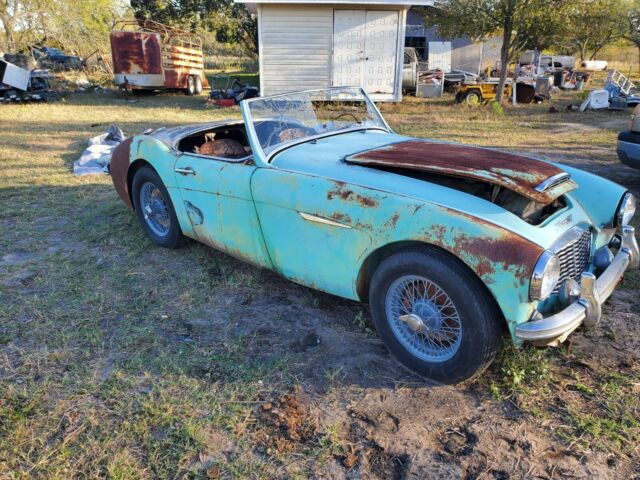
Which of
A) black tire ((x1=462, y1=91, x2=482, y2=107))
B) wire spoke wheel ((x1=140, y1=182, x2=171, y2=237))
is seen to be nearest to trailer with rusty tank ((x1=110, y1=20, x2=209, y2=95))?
black tire ((x1=462, y1=91, x2=482, y2=107))

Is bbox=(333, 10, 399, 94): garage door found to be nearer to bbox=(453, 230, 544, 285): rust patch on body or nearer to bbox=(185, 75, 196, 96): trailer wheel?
bbox=(185, 75, 196, 96): trailer wheel

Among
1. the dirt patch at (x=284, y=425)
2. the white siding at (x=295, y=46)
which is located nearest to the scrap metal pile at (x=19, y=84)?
the white siding at (x=295, y=46)

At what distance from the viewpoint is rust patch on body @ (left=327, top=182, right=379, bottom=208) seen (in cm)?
261

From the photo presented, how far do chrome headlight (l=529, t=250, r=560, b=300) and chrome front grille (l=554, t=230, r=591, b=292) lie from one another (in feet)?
0.61

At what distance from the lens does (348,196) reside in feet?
8.83

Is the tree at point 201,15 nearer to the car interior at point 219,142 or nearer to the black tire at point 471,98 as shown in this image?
the black tire at point 471,98

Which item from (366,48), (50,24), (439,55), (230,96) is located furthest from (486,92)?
(50,24)

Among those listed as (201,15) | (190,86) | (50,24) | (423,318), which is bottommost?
(423,318)

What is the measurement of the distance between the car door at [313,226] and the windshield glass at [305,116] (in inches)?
17.6

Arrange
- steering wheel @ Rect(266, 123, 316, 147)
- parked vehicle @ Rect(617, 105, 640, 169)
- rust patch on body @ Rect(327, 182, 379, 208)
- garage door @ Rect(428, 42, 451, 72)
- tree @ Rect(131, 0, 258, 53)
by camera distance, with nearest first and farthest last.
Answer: rust patch on body @ Rect(327, 182, 379, 208) < steering wheel @ Rect(266, 123, 316, 147) < parked vehicle @ Rect(617, 105, 640, 169) < garage door @ Rect(428, 42, 451, 72) < tree @ Rect(131, 0, 258, 53)

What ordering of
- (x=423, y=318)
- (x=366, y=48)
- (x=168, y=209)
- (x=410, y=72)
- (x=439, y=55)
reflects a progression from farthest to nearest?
(x=439, y=55)
(x=410, y=72)
(x=366, y=48)
(x=168, y=209)
(x=423, y=318)

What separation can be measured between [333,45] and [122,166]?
1125cm

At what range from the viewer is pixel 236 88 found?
16.9 meters

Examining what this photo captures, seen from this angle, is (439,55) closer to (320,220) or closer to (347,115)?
(347,115)
